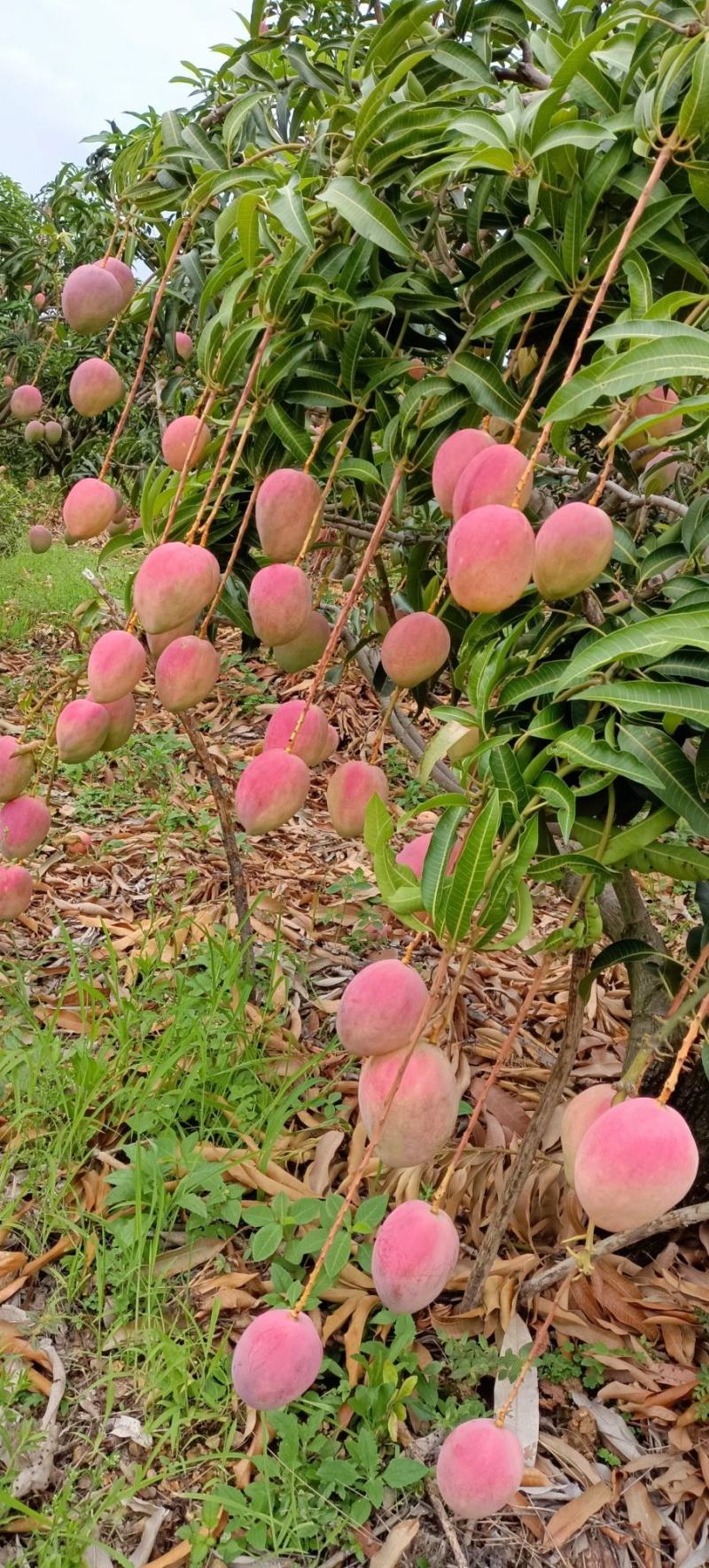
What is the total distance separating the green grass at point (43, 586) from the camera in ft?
14.5

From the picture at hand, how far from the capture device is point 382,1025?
662mm

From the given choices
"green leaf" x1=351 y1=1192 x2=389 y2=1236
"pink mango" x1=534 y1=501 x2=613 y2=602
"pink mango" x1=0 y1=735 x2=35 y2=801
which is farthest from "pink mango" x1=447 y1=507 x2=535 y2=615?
"green leaf" x1=351 y1=1192 x2=389 y2=1236

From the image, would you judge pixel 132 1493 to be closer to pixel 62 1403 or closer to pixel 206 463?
pixel 62 1403

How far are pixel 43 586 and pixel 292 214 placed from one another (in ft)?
15.5

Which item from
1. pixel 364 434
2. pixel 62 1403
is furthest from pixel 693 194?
pixel 62 1403

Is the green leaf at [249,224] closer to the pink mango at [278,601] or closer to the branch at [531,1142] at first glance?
the pink mango at [278,601]

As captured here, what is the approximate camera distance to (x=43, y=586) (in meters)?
5.16

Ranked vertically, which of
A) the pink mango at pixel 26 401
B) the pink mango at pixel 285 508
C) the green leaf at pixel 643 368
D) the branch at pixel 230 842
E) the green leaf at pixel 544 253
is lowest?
the branch at pixel 230 842

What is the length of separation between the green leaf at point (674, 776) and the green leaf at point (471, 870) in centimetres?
11

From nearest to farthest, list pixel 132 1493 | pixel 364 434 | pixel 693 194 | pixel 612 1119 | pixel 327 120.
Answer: pixel 612 1119
pixel 693 194
pixel 327 120
pixel 364 434
pixel 132 1493

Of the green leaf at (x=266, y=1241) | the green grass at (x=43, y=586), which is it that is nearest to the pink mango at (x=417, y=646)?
the green leaf at (x=266, y=1241)

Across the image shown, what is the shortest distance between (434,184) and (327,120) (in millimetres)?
104

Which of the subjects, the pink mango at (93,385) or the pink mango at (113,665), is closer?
the pink mango at (113,665)

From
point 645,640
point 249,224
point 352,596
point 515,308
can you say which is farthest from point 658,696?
point 249,224
